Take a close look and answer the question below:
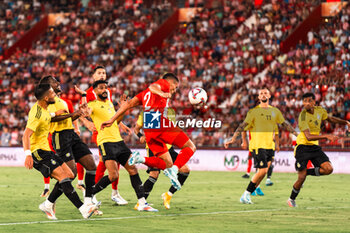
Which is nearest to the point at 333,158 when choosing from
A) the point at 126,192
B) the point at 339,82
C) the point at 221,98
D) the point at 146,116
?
the point at 339,82

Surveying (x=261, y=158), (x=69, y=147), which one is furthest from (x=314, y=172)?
(x=69, y=147)

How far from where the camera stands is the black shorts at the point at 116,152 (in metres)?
13.7

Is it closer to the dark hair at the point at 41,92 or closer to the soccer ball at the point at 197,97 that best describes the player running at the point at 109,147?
the dark hair at the point at 41,92

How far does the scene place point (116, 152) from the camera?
13742 mm

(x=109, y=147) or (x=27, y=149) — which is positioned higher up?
(x=27, y=149)

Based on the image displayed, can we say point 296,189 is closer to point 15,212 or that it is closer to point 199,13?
point 15,212

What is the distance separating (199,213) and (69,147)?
2.80 meters

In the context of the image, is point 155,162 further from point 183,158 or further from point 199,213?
point 199,213

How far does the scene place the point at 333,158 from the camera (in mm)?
27969

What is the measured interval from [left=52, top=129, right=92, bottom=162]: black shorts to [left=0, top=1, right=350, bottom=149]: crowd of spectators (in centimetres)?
1610

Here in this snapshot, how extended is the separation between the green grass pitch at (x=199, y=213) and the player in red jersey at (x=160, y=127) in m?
0.92

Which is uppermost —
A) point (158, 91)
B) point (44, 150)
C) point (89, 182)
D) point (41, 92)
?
point (41, 92)

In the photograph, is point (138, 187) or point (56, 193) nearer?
point (56, 193)

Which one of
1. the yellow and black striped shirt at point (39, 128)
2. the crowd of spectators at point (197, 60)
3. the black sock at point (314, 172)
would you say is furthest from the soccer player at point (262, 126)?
the crowd of spectators at point (197, 60)
